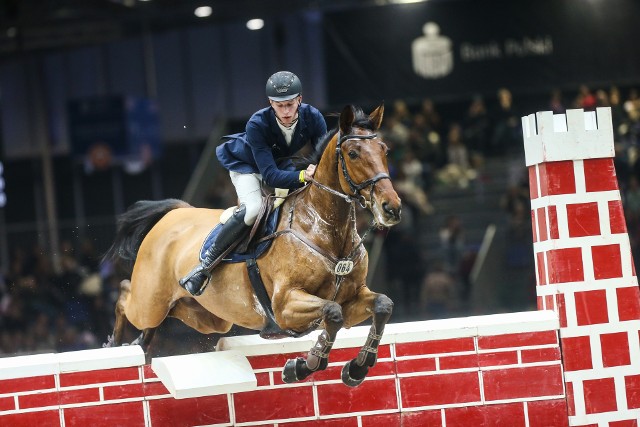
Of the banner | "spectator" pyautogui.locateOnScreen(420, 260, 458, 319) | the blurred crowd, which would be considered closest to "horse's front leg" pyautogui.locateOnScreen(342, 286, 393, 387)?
the blurred crowd

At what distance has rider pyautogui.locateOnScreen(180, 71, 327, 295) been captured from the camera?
5.58m

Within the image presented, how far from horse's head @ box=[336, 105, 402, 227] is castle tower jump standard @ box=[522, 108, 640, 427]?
3.38ft

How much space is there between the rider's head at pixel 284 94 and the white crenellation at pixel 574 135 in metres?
1.31

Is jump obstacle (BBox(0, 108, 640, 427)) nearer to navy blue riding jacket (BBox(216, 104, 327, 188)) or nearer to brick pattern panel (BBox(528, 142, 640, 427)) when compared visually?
brick pattern panel (BBox(528, 142, 640, 427))

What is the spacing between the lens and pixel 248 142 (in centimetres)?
573

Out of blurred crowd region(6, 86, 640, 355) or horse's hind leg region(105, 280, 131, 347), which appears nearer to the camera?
horse's hind leg region(105, 280, 131, 347)

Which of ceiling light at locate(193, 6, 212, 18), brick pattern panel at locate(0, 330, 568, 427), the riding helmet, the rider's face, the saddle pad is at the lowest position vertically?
brick pattern panel at locate(0, 330, 568, 427)

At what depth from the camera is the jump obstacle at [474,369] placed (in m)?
5.64

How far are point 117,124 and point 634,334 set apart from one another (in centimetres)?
1305

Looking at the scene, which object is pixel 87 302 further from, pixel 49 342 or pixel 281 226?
pixel 281 226

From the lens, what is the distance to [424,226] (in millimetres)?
14086

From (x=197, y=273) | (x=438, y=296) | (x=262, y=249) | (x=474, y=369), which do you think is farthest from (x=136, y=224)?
(x=438, y=296)

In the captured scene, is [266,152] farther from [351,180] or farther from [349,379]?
[349,379]

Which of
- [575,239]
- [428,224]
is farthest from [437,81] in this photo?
[575,239]
